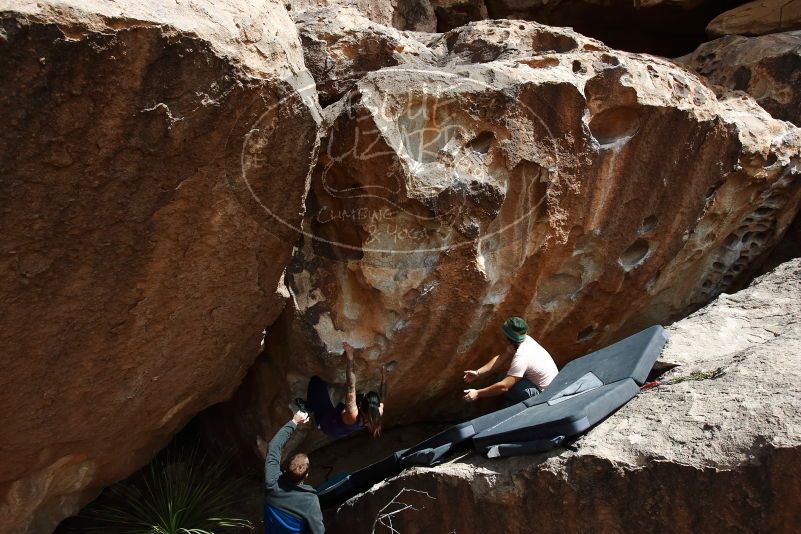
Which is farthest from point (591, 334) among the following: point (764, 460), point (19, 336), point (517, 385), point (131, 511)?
point (19, 336)

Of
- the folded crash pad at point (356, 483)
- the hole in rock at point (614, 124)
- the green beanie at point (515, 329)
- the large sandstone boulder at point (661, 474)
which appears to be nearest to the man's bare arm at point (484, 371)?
the green beanie at point (515, 329)

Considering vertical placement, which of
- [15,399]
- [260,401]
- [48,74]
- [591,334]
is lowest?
[260,401]

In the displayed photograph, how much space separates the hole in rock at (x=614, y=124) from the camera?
4.16 m

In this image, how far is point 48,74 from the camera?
2484mm

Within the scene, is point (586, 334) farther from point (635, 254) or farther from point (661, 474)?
point (661, 474)

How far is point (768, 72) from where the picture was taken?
17.8 ft

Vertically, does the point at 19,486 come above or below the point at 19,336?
below

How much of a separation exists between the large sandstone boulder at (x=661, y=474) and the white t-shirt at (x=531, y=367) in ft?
2.01

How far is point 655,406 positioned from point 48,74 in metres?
2.61

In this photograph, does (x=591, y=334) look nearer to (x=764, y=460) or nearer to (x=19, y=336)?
(x=764, y=460)

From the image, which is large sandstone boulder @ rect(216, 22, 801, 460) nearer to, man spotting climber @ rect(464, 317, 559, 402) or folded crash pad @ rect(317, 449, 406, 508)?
man spotting climber @ rect(464, 317, 559, 402)

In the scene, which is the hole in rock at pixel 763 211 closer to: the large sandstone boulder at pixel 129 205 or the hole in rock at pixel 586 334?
the hole in rock at pixel 586 334

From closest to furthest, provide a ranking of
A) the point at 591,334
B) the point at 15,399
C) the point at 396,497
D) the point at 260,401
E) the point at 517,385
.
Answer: the point at 15,399
the point at 396,497
the point at 517,385
the point at 260,401
the point at 591,334

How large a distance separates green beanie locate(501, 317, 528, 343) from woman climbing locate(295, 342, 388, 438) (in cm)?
72
